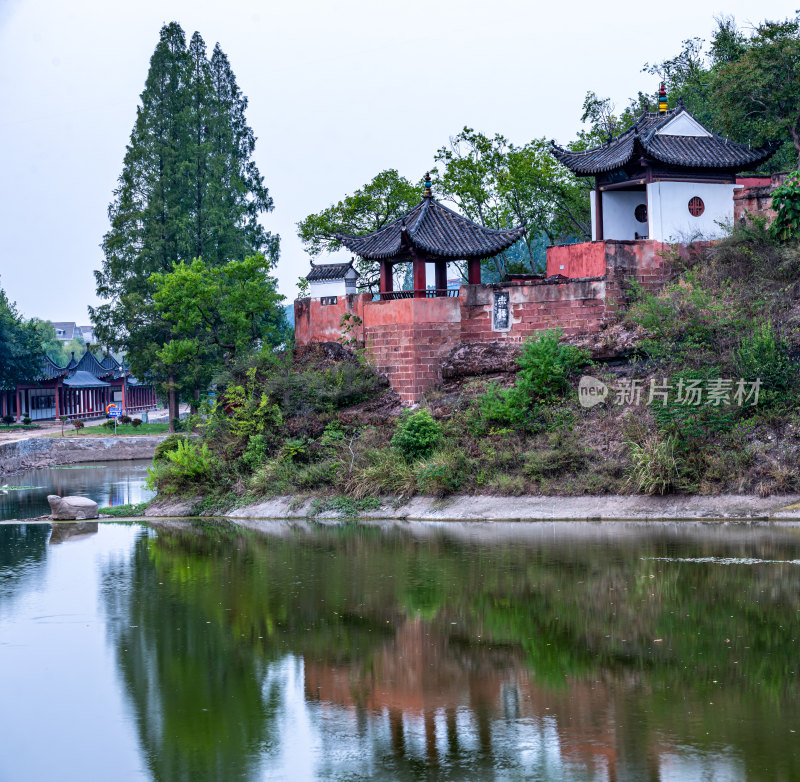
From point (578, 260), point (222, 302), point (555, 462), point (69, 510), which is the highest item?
point (222, 302)

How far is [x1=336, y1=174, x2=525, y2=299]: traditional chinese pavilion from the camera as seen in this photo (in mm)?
32188

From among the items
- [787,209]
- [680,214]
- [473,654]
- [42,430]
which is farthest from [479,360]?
[42,430]

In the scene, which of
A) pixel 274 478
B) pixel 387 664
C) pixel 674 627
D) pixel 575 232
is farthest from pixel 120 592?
pixel 575 232

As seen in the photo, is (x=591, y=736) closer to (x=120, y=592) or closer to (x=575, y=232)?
(x=120, y=592)

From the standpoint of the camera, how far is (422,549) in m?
21.6

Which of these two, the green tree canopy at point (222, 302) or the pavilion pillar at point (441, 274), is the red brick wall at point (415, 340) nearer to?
the pavilion pillar at point (441, 274)

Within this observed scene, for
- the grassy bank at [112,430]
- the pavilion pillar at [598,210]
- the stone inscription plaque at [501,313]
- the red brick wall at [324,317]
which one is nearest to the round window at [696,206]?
the pavilion pillar at [598,210]

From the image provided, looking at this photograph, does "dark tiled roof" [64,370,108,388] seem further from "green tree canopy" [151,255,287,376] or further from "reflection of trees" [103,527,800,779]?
"reflection of trees" [103,527,800,779]

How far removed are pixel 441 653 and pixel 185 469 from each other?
18685 millimetres

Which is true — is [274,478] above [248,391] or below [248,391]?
below

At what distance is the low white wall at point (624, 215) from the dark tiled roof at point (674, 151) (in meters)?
1.43

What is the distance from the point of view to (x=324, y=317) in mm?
34938

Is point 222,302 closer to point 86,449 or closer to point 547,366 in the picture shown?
point 86,449

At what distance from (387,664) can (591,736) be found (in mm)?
3745
